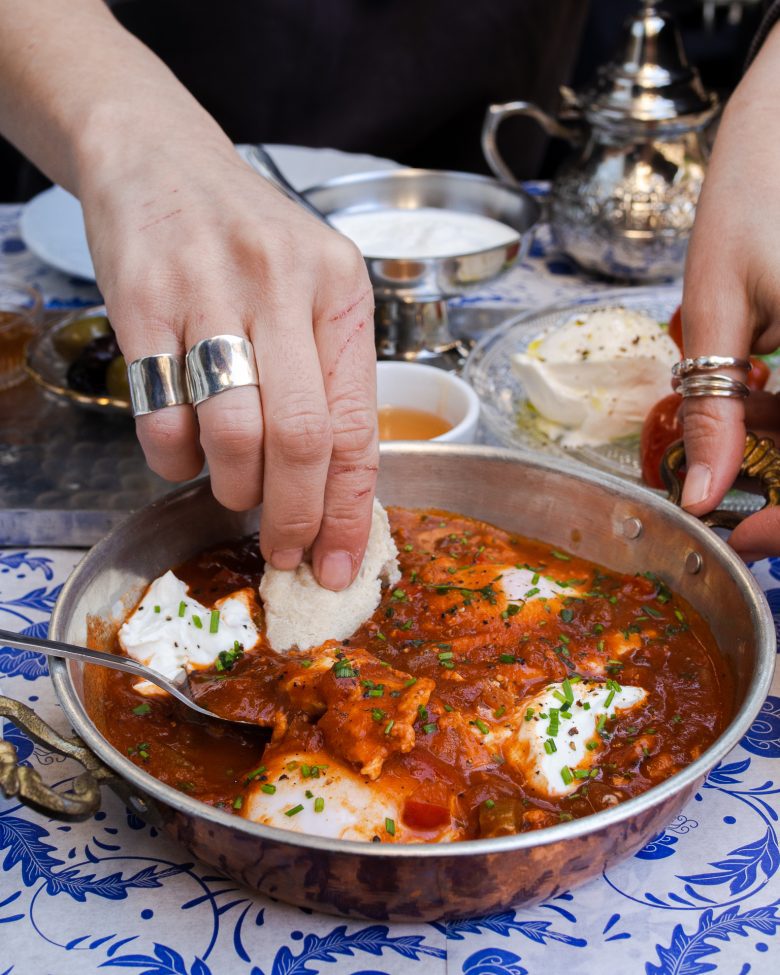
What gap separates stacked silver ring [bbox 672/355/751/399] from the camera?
1863 mm

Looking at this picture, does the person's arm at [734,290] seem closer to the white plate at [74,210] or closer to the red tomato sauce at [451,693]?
the red tomato sauce at [451,693]

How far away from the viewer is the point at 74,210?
3711 mm

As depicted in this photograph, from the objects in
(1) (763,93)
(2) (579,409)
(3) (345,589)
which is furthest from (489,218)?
(3) (345,589)

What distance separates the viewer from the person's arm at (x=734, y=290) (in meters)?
1.85

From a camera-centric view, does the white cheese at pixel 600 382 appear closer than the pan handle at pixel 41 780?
No

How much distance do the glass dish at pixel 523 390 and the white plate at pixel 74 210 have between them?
4.00ft

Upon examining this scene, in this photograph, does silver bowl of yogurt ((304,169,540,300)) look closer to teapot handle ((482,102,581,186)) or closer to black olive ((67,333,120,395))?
teapot handle ((482,102,581,186))

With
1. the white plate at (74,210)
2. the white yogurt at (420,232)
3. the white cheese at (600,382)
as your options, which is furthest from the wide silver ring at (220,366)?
the white plate at (74,210)

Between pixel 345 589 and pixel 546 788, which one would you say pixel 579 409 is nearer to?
pixel 345 589

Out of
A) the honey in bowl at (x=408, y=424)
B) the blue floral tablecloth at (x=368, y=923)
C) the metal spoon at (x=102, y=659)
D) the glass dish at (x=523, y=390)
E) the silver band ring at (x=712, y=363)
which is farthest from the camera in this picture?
the honey in bowl at (x=408, y=424)

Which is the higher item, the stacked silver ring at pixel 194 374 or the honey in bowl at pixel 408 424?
the stacked silver ring at pixel 194 374

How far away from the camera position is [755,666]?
1.47 meters

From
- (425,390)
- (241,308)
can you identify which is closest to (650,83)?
(425,390)

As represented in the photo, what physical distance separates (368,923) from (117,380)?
1633mm
